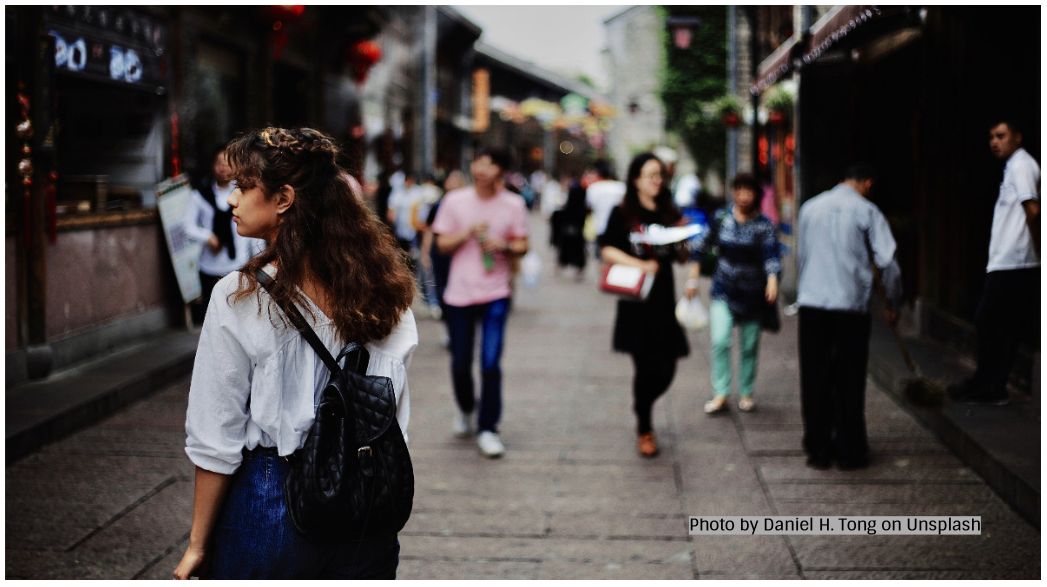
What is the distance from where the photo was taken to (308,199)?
233 cm

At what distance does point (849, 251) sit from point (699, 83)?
25.7 m

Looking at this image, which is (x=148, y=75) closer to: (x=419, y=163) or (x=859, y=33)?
(x=859, y=33)

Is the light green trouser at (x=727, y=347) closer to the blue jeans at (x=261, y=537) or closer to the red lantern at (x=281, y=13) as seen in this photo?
the blue jeans at (x=261, y=537)

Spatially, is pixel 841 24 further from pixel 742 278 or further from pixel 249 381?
pixel 249 381

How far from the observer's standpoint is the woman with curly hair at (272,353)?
88.4 inches

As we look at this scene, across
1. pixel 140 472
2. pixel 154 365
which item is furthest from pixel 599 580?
pixel 154 365

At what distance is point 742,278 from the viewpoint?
7.15 meters

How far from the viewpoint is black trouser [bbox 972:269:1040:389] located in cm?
645

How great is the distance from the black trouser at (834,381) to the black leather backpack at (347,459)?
4045 millimetres

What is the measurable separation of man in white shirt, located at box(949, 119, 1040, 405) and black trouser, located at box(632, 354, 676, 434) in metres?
2.00

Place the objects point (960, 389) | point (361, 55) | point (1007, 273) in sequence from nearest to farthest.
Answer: point (1007, 273), point (960, 389), point (361, 55)

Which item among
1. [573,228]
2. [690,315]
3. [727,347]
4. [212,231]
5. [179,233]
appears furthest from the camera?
[573,228]

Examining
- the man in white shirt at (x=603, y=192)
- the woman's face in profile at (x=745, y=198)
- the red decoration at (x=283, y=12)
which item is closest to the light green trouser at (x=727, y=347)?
the woman's face in profile at (x=745, y=198)

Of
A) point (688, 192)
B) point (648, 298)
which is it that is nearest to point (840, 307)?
point (648, 298)
